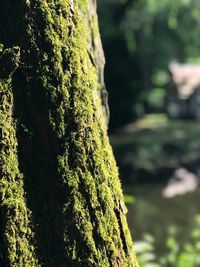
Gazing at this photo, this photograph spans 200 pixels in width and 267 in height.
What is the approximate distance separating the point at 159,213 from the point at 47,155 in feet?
46.4

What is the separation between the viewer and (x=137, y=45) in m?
37.4

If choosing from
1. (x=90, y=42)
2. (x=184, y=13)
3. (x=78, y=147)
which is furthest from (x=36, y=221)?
(x=184, y=13)

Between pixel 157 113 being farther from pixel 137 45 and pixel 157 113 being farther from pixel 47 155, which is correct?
pixel 47 155

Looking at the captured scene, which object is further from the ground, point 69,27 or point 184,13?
point 184,13

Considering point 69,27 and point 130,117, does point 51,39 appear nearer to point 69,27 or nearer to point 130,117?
point 69,27

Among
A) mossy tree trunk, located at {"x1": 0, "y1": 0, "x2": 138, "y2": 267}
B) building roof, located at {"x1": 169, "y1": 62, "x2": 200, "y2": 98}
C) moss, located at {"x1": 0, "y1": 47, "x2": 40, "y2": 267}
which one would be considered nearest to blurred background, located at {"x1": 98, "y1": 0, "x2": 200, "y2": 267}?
building roof, located at {"x1": 169, "y1": 62, "x2": 200, "y2": 98}

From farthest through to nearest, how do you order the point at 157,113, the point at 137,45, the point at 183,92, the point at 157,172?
the point at 183,92 → the point at 157,113 → the point at 137,45 → the point at 157,172

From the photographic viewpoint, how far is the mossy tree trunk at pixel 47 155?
7.48 feet

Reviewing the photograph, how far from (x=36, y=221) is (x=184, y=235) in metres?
11.8

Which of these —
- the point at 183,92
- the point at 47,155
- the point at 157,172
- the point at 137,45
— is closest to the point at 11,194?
the point at 47,155

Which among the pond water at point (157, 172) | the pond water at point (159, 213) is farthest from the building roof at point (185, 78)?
the pond water at point (159, 213)

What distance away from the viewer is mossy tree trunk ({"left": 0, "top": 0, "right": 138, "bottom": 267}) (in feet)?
7.48

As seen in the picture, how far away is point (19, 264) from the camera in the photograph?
224cm

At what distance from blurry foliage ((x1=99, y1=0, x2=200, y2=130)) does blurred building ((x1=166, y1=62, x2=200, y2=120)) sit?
0.85m
